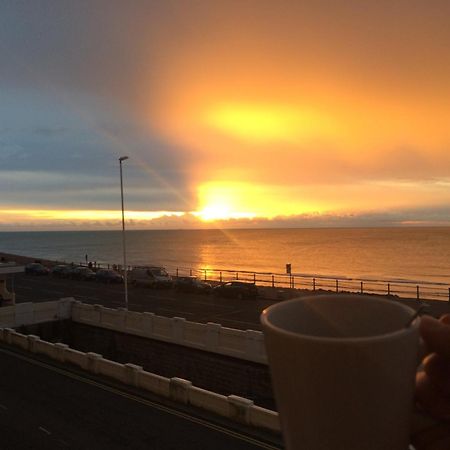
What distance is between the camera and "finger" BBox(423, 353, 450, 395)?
1576 millimetres

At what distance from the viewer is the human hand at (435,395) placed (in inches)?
62.1

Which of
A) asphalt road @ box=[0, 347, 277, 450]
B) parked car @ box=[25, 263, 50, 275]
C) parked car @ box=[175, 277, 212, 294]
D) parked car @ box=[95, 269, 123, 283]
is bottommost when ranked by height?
asphalt road @ box=[0, 347, 277, 450]

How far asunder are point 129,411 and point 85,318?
14904 mm

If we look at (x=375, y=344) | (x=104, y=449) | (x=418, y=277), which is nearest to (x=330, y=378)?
(x=375, y=344)

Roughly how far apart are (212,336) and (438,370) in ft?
62.8

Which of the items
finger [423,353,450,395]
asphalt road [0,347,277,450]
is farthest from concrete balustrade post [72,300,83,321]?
finger [423,353,450,395]

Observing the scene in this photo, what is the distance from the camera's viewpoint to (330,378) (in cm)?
144

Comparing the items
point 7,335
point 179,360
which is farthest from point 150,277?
Answer: point 179,360

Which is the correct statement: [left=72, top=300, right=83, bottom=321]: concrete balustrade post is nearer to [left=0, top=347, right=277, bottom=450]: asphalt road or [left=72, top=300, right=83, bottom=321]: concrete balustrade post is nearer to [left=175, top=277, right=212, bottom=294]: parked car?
[left=0, top=347, right=277, bottom=450]: asphalt road

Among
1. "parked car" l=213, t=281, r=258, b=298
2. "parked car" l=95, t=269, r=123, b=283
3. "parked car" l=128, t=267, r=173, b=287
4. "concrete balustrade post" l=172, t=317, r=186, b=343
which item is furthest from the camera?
"parked car" l=95, t=269, r=123, b=283

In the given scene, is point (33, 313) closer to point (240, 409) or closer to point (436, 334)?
point (240, 409)

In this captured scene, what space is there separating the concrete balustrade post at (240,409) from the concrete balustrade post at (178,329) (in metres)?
8.84

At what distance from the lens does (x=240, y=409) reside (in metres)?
12.8

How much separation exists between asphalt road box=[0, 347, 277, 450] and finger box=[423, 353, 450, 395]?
1085cm
